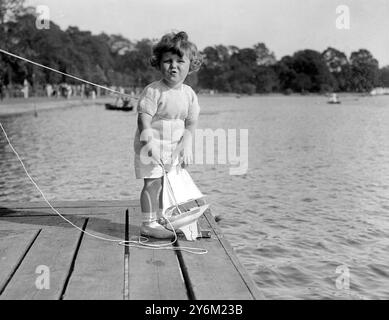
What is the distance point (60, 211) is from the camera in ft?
19.5

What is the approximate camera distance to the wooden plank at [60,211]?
19.0 ft

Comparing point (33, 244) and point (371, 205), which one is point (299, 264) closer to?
point (33, 244)

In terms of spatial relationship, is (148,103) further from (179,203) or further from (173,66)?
(179,203)

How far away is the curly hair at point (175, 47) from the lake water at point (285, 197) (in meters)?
2.93

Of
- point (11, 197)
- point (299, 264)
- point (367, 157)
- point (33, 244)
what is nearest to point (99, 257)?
point (33, 244)

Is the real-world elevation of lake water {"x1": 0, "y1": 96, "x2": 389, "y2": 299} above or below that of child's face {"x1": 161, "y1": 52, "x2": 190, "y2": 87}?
below

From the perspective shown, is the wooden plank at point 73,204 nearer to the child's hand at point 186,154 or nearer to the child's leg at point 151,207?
the child's leg at point 151,207

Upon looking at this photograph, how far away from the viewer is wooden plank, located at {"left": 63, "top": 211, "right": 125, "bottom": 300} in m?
3.52

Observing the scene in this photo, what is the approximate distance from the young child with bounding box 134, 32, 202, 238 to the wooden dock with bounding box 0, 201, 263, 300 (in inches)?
14.0

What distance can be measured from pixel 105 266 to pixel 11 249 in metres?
0.91

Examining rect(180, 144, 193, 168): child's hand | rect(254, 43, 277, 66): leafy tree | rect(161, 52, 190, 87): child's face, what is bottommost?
rect(180, 144, 193, 168): child's hand

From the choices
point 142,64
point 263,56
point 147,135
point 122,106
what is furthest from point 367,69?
point 263,56

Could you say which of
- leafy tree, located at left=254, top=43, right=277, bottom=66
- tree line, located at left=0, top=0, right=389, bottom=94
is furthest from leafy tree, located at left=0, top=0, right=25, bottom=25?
leafy tree, located at left=254, top=43, right=277, bottom=66

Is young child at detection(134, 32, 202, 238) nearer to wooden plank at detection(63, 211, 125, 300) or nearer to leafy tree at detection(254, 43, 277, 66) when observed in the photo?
wooden plank at detection(63, 211, 125, 300)
